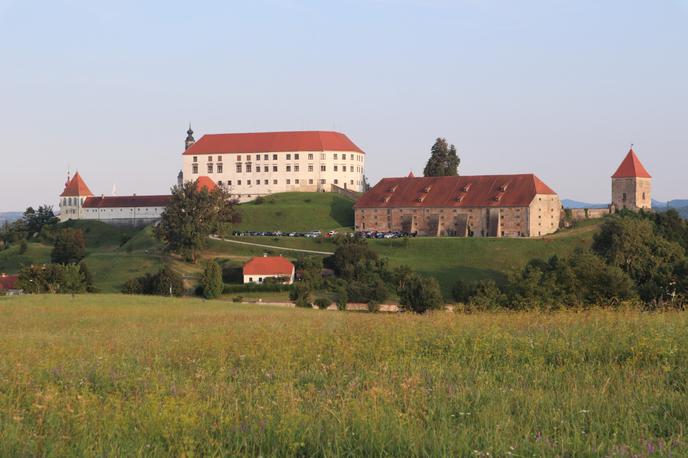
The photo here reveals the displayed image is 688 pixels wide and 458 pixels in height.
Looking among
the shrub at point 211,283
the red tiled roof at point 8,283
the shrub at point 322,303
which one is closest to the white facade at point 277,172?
the shrub at point 211,283

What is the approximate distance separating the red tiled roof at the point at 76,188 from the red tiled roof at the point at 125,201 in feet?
5.45

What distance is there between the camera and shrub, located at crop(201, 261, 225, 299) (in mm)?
73125

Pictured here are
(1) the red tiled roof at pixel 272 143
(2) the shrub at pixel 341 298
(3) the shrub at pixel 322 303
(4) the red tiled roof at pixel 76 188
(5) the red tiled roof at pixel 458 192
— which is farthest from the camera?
(1) the red tiled roof at pixel 272 143

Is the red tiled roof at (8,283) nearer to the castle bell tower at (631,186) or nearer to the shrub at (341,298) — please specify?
the shrub at (341,298)

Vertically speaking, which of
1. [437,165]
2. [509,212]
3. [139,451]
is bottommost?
[139,451]

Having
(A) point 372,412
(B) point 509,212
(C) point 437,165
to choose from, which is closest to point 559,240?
(B) point 509,212

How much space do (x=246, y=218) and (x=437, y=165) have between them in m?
30.2

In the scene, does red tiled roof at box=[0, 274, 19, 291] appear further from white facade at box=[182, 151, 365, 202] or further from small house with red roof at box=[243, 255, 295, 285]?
white facade at box=[182, 151, 365, 202]

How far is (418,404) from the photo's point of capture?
973cm

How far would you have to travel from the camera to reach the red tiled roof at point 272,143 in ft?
454

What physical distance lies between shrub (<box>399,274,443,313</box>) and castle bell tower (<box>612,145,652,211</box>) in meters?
55.7

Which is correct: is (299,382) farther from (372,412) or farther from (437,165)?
(437,165)

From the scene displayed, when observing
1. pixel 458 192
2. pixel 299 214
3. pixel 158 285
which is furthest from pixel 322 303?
pixel 299 214

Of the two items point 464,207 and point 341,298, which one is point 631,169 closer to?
point 464,207
